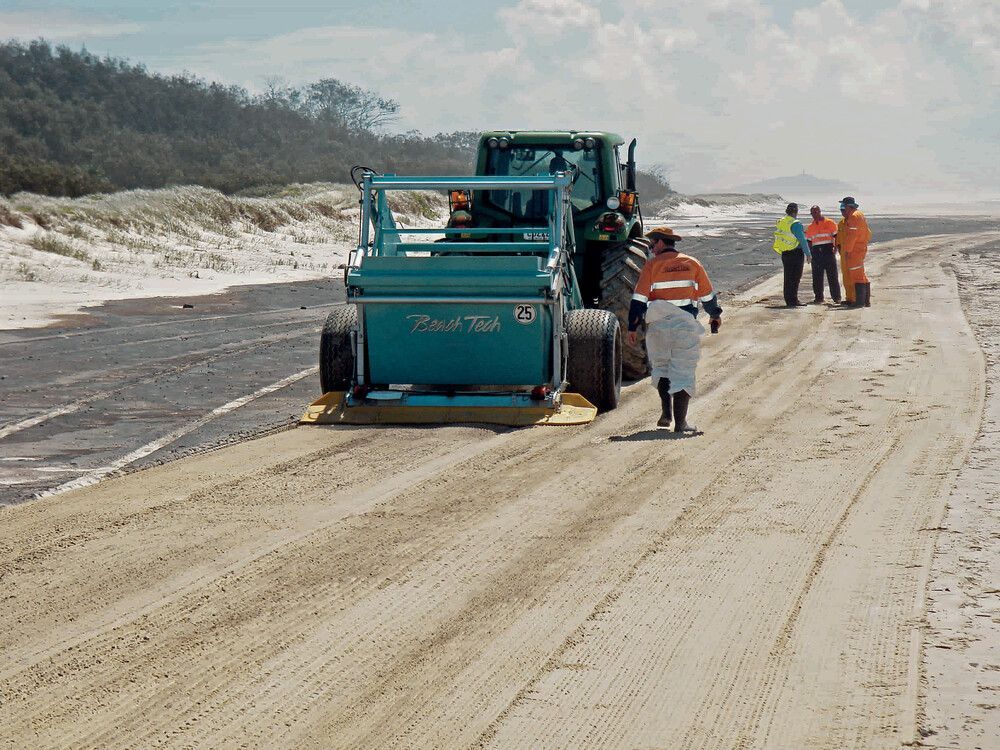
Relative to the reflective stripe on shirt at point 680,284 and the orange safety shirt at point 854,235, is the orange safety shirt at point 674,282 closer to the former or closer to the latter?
the reflective stripe on shirt at point 680,284

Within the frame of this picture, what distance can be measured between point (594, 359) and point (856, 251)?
1085 centimetres

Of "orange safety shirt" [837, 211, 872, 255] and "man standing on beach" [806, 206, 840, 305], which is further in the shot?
"man standing on beach" [806, 206, 840, 305]

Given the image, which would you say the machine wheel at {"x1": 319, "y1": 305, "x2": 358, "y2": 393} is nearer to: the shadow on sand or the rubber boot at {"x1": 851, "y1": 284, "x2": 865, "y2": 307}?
the shadow on sand

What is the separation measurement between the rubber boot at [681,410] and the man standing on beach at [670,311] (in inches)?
2.1

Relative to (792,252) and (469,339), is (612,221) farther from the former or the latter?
(792,252)

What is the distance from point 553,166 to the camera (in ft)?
45.0

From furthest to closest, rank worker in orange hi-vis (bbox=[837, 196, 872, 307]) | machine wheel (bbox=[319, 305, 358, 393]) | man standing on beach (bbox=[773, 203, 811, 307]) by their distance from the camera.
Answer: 1. man standing on beach (bbox=[773, 203, 811, 307])
2. worker in orange hi-vis (bbox=[837, 196, 872, 307])
3. machine wheel (bbox=[319, 305, 358, 393])

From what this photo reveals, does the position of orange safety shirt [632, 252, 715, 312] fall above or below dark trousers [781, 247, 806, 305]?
above

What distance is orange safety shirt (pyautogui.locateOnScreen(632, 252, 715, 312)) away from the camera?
10.9 metres

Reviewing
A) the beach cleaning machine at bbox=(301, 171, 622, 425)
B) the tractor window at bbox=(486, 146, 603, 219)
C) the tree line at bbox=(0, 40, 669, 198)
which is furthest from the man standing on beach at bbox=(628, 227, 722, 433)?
the tree line at bbox=(0, 40, 669, 198)

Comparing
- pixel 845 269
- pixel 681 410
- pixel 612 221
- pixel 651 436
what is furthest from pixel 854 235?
pixel 651 436

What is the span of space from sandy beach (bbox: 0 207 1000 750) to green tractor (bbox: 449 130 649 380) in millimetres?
2832

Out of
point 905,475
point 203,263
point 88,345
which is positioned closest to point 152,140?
point 203,263

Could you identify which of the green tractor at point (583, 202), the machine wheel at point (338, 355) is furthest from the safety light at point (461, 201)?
the machine wheel at point (338, 355)
